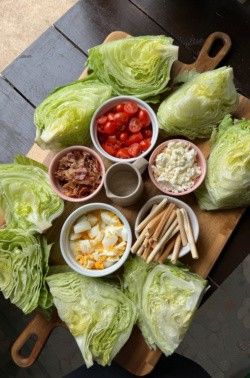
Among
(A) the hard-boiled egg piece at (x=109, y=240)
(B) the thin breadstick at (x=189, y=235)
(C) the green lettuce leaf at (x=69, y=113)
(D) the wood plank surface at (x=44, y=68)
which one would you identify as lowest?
(B) the thin breadstick at (x=189, y=235)

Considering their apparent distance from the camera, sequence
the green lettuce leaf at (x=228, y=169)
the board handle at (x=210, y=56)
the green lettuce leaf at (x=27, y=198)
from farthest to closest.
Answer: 1. the board handle at (x=210, y=56)
2. the green lettuce leaf at (x=27, y=198)
3. the green lettuce leaf at (x=228, y=169)

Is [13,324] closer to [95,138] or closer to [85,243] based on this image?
[85,243]

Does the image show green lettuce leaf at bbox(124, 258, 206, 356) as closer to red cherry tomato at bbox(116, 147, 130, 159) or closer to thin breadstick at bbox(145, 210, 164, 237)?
thin breadstick at bbox(145, 210, 164, 237)

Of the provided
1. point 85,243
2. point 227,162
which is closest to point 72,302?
point 85,243

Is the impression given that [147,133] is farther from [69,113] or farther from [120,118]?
[69,113]

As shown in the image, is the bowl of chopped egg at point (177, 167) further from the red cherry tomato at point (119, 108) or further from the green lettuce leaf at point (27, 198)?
the green lettuce leaf at point (27, 198)

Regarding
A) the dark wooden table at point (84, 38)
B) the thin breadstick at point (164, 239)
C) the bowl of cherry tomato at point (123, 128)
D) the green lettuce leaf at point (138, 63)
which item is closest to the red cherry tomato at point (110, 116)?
the bowl of cherry tomato at point (123, 128)

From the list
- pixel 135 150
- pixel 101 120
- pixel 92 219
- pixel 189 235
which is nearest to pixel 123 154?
pixel 135 150

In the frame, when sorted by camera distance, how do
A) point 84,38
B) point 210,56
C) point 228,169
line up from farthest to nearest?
point 84,38 < point 210,56 < point 228,169
